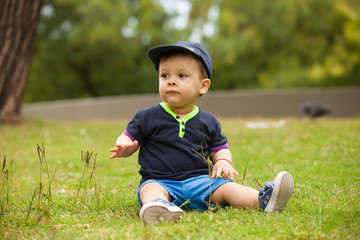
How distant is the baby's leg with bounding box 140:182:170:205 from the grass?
0.14m

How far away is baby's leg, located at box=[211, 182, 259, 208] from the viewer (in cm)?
272

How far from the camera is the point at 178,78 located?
9.39 feet

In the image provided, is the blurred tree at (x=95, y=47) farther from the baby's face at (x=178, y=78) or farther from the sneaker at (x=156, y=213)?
the sneaker at (x=156, y=213)

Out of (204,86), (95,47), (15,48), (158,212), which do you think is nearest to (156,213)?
(158,212)

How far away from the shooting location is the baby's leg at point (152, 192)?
8.59 ft

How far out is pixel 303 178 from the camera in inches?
146

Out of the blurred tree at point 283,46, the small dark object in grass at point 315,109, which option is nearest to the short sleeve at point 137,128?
the small dark object in grass at point 315,109

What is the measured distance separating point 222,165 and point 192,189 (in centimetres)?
27

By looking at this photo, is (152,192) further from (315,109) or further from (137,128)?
(315,109)

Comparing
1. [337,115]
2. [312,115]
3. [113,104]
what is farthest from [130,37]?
[312,115]

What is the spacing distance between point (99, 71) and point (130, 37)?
3428 mm

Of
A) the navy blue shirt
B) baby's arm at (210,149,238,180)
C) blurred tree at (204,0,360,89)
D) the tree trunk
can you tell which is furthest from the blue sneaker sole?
blurred tree at (204,0,360,89)

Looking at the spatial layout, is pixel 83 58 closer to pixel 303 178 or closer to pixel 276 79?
pixel 276 79

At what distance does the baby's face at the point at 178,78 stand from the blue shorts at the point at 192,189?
1.78 ft
